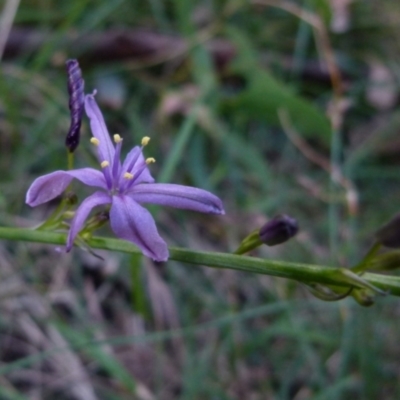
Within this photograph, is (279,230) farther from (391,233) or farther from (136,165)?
(136,165)

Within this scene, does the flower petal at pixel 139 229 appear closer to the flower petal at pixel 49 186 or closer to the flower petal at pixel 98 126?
the flower petal at pixel 49 186

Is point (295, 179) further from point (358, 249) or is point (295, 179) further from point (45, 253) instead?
point (45, 253)

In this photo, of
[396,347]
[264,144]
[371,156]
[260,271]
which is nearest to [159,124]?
[264,144]

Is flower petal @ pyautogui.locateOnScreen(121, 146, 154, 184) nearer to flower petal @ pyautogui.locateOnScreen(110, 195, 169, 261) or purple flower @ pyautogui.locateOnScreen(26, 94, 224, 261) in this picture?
purple flower @ pyautogui.locateOnScreen(26, 94, 224, 261)

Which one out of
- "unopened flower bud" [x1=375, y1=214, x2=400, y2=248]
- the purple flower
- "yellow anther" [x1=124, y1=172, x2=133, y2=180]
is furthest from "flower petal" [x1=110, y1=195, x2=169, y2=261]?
"unopened flower bud" [x1=375, y1=214, x2=400, y2=248]

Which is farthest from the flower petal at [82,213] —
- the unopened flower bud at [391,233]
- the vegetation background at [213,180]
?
the vegetation background at [213,180]

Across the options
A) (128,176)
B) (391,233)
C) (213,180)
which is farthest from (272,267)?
(213,180)

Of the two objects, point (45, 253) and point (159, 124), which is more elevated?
point (159, 124)
